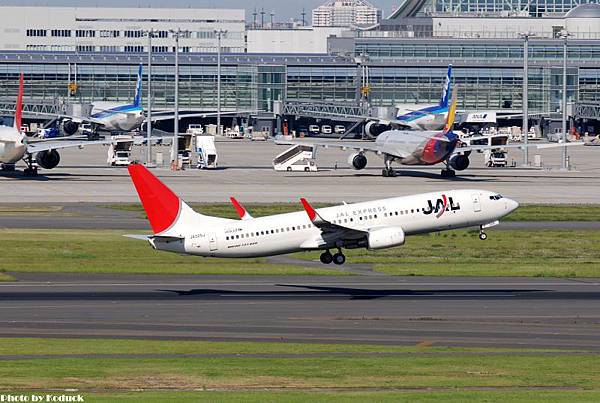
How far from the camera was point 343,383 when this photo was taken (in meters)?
39.9

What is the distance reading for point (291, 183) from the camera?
127250 mm

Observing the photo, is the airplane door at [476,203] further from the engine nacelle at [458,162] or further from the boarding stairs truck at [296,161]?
the boarding stairs truck at [296,161]

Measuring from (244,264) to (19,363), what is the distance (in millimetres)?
29152

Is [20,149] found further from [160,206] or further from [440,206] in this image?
[160,206]

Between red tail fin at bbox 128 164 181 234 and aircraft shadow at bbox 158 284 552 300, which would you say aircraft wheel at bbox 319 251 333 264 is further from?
red tail fin at bbox 128 164 181 234

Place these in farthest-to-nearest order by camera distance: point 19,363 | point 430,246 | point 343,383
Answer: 1. point 430,246
2. point 19,363
3. point 343,383

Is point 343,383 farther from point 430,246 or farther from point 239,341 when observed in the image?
point 430,246

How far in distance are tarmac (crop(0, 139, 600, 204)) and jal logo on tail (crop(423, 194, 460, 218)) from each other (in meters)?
36.0

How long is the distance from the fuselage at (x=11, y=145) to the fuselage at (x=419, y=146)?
36398 mm

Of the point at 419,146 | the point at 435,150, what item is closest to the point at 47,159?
the point at 419,146

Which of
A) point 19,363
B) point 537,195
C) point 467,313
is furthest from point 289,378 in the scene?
point 537,195

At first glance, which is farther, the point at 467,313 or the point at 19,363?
the point at 467,313

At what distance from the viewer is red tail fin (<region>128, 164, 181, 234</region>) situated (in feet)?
202

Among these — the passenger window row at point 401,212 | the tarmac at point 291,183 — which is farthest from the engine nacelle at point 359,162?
the passenger window row at point 401,212
